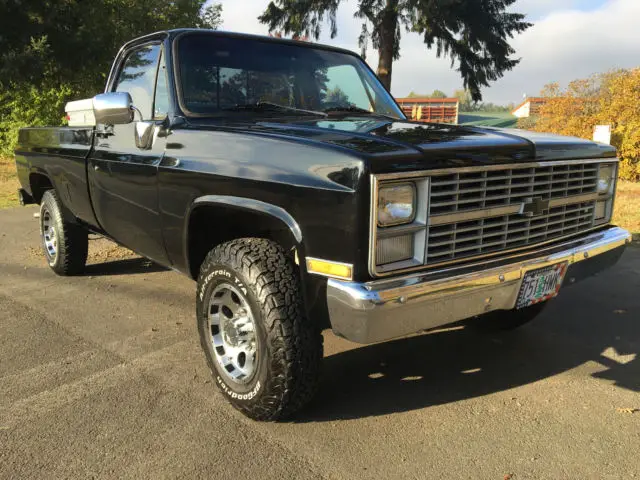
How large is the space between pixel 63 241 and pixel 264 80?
8.91 feet

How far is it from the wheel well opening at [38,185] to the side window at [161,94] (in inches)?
96.9

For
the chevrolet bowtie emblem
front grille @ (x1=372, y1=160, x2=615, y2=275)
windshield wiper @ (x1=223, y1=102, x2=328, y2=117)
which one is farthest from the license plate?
windshield wiper @ (x1=223, y1=102, x2=328, y2=117)

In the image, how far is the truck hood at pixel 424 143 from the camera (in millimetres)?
2260

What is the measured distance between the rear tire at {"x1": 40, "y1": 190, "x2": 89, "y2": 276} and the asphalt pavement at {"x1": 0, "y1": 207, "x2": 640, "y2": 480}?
851 mm

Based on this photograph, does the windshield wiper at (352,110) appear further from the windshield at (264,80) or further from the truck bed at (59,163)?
the truck bed at (59,163)

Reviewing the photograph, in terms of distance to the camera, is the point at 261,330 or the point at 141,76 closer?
the point at 261,330

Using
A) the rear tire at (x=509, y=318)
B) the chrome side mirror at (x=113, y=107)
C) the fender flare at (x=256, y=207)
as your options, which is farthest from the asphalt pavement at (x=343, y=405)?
the chrome side mirror at (x=113, y=107)

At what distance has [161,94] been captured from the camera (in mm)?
3463

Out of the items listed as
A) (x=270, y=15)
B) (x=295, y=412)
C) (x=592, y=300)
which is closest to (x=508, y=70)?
(x=270, y=15)

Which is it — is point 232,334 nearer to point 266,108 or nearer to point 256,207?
point 256,207

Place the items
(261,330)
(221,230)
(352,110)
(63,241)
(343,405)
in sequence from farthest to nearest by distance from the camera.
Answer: (63,241), (352,110), (221,230), (343,405), (261,330)

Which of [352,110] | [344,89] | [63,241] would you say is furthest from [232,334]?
[63,241]

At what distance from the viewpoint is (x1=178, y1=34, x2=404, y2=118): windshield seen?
11.0 ft

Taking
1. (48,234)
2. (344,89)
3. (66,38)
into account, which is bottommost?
(48,234)
